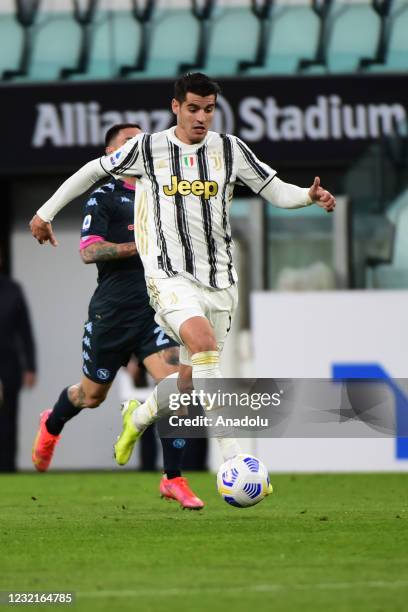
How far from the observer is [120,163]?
7000 mm

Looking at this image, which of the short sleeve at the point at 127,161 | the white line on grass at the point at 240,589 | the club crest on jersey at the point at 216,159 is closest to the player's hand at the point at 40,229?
the short sleeve at the point at 127,161

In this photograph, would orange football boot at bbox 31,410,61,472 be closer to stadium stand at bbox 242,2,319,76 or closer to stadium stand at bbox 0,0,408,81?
stadium stand at bbox 0,0,408,81

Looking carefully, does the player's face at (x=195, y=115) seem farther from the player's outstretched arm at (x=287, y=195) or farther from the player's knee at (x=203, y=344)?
the player's knee at (x=203, y=344)

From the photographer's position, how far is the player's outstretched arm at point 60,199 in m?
6.99

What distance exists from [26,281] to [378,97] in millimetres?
3841

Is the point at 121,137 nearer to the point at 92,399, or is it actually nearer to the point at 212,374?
the point at 92,399

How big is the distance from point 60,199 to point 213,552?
212cm

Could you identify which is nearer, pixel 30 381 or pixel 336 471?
pixel 336 471

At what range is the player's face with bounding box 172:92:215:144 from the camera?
22.3ft

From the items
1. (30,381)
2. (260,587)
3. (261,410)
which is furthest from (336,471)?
(260,587)

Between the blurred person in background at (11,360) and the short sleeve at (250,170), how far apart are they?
6.20m

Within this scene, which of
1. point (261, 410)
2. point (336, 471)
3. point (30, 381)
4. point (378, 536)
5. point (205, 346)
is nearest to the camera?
point (378, 536)

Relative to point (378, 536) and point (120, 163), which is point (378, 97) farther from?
point (378, 536)

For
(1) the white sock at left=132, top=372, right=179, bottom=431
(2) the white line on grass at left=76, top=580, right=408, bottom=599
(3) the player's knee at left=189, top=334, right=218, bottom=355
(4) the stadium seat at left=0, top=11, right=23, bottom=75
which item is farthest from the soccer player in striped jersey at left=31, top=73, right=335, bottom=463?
(4) the stadium seat at left=0, top=11, right=23, bottom=75
